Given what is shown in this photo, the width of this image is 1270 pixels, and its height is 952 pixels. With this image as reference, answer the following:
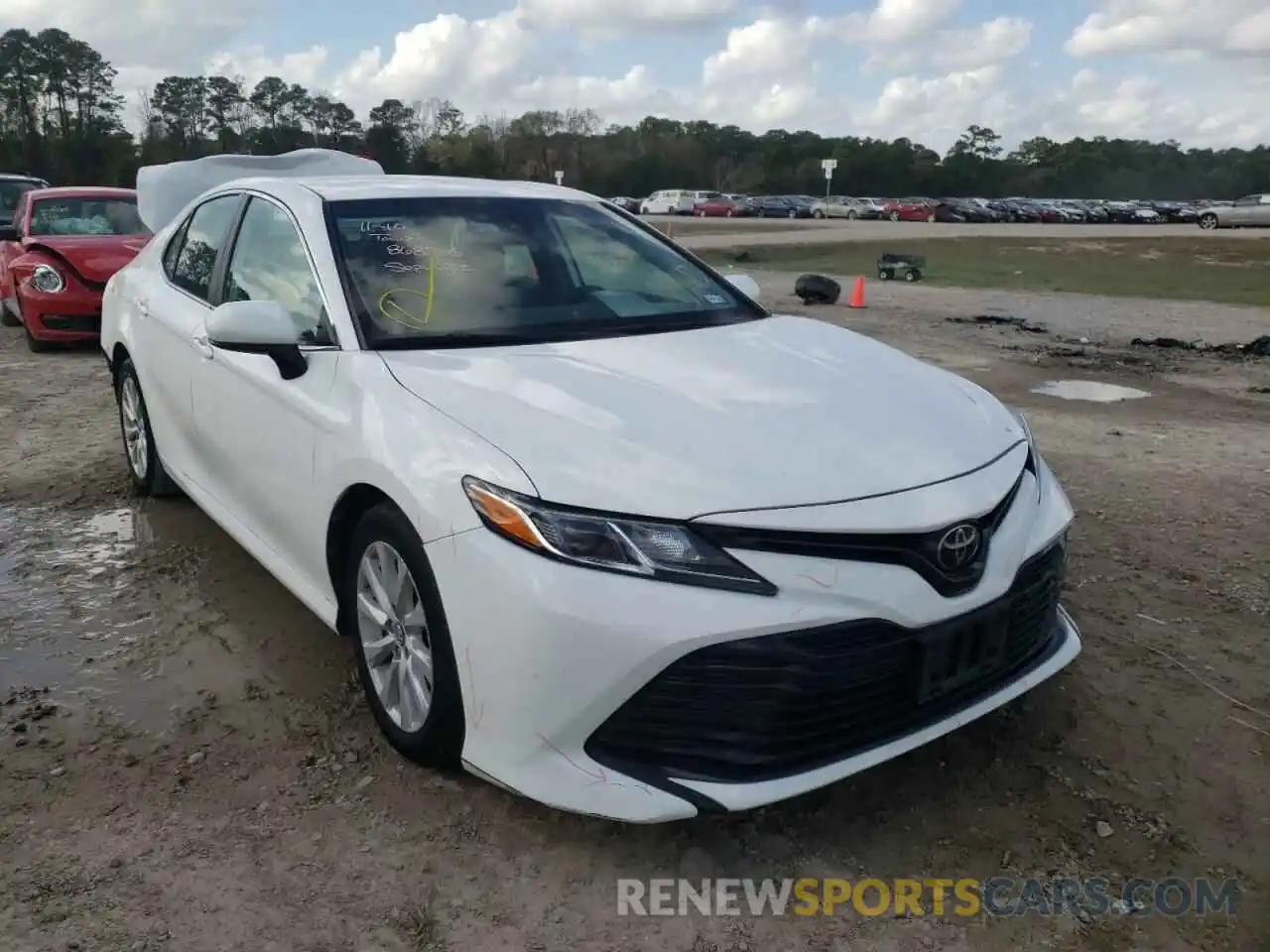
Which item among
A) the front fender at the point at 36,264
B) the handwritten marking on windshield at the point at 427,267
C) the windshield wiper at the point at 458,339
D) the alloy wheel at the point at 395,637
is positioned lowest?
the alloy wheel at the point at 395,637

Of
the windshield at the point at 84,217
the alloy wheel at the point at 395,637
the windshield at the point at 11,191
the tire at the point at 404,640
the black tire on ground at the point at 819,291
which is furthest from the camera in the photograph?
the black tire on ground at the point at 819,291

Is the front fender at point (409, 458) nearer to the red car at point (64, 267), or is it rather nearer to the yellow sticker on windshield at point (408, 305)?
the yellow sticker on windshield at point (408, 305)

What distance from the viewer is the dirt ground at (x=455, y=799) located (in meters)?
2.29

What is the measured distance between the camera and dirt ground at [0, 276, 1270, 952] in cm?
229

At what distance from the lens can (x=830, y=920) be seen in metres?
2.31

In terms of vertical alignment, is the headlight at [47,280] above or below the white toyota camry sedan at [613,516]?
below

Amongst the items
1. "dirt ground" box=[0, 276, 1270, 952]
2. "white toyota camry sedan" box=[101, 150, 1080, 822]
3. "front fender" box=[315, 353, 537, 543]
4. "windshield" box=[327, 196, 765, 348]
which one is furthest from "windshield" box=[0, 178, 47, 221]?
"front fender" box=[315, 353, 537, 543]

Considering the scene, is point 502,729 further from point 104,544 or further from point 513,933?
point 104,544

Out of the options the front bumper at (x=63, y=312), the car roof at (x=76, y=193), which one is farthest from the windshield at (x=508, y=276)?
the car roof at (x=76, y=193)

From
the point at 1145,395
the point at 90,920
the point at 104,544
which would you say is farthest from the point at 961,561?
the point at 1145,395

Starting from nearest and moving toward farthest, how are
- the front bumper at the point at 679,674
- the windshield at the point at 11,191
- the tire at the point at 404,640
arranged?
the front bumper at the point at 679,674, the tire at the point at 404,640, the windshield at the point at 11,191

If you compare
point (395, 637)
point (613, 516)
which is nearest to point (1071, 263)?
point (395, 637)

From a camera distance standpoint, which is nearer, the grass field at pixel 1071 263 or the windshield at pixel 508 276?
the windshield at pixel 508 276

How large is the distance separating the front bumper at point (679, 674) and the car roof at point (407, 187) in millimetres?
1729
